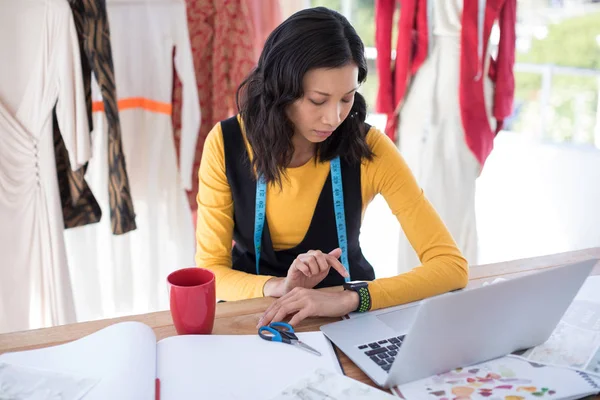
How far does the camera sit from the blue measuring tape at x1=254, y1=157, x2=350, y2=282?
1523 mm

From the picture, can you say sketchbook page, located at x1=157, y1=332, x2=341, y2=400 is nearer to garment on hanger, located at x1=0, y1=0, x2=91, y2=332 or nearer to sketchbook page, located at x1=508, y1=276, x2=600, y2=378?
sketchbook page, located at x1=508, y1=276, x2=600, y2=378

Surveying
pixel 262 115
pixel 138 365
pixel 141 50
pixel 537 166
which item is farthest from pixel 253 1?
pixel 537 166

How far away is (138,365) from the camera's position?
880 mm

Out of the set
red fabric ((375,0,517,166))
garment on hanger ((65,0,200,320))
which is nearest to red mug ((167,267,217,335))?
garment on hanger ((65,0,200,320))

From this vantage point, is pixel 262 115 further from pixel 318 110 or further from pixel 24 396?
pixel 24 396

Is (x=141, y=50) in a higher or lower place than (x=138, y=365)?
higher

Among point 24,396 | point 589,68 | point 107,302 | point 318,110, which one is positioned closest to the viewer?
point 24,396

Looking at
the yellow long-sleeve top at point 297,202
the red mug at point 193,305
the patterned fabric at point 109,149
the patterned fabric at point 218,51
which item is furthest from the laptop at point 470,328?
the patterned fabric at point 218,51

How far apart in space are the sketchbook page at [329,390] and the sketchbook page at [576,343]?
28 cm

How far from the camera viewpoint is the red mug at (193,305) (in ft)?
3.29

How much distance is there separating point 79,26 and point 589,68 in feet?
10.2

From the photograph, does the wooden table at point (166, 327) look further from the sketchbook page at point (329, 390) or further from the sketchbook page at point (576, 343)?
the sketchbook page at point (576, 343)

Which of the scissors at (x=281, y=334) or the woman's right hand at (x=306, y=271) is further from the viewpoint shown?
the woman's right hand at (x=306, y=271)

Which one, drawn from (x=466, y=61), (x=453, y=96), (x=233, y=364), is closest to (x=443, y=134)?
(x=453, y=96)
